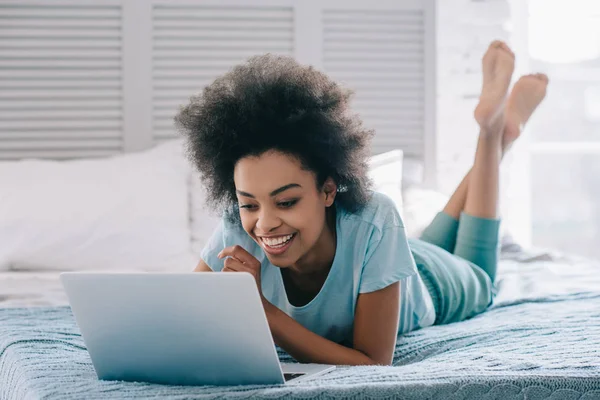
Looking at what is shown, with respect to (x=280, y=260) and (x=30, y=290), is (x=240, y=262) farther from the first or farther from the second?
(x=30, y=290)

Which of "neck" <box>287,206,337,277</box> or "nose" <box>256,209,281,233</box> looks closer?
"nose" <box>256,209,281,233</box>

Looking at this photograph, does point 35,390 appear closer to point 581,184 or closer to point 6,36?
point 6,36

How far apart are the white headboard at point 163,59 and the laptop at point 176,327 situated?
215cm

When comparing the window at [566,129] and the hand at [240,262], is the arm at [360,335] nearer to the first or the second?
the hand at [240,262]

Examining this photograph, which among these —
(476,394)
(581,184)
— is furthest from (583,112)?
(476,394)

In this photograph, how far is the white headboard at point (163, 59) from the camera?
317 centimetres

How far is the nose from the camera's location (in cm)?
135

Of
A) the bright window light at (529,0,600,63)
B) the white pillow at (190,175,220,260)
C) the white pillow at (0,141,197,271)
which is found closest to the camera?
the white pillow at (0,141,197,271)

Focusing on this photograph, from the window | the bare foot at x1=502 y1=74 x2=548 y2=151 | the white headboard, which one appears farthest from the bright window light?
the bare foot at x1=502 y1=74 x2=548 y2=151

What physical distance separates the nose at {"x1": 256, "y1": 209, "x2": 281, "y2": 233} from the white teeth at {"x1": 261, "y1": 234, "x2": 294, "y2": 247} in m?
0.04

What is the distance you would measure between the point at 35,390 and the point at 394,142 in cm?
245

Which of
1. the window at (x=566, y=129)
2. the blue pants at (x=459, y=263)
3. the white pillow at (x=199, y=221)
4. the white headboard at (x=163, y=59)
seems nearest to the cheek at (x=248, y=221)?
the blue pants at (x=459, y=263)

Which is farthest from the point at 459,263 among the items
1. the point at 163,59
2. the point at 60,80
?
the point at 60,80

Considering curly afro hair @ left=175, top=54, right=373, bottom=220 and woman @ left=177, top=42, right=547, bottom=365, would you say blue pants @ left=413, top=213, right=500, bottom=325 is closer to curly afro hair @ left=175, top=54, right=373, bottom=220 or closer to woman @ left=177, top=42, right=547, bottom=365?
woman @ left=177, top=42, right=547, bottom=365
